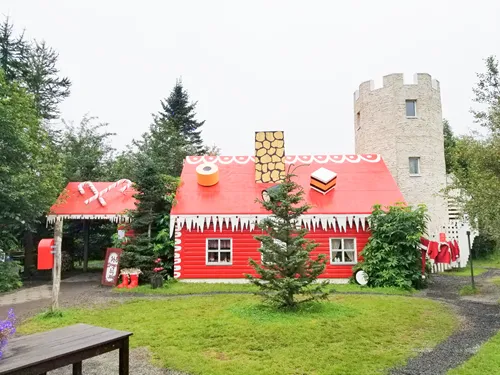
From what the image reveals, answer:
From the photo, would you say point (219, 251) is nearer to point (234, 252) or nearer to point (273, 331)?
point (234, 252)

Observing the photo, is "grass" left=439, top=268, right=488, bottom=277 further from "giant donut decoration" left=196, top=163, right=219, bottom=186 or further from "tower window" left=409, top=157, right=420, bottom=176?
"giant donut decoration" left=196, top=163, right=219, bottom=186

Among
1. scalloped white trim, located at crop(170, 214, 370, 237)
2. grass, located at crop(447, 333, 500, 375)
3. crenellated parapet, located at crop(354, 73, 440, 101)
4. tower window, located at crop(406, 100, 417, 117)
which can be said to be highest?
crenellated parapet, located at crop(354, 73, 440, 101)

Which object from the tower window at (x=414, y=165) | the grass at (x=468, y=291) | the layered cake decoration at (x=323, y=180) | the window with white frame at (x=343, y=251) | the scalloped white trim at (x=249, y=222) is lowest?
the grass at (x=468, y=291)

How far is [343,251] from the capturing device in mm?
13820

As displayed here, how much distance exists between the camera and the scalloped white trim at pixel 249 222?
536 inches

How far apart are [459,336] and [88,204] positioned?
1465 cm

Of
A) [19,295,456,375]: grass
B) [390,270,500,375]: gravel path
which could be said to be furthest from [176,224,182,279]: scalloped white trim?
[390,270,500,375]: gravel path

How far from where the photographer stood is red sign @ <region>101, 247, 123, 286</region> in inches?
521

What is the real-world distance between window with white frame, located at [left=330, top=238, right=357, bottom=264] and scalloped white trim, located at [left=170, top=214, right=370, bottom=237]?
1.53 ft

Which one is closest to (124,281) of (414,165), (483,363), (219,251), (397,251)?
(219,251)

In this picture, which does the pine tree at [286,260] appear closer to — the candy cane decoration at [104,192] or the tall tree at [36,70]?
the candy cane decoration at [104,192]

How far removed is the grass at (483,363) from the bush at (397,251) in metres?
6.13

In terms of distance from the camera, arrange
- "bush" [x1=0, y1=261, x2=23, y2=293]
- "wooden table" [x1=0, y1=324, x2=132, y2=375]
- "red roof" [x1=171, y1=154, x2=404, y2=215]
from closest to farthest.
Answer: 1. "wooden table" [x1=0, y1=324, x2=132, y2=375]
2. "bush" [x1=0, y1=261, x2=23, y2=293]
3. "red roof" [x1=171, y1=154, x2=404, y2=215]

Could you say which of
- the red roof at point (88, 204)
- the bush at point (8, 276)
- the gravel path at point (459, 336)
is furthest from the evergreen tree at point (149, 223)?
the gravel path at point (459, 336)
